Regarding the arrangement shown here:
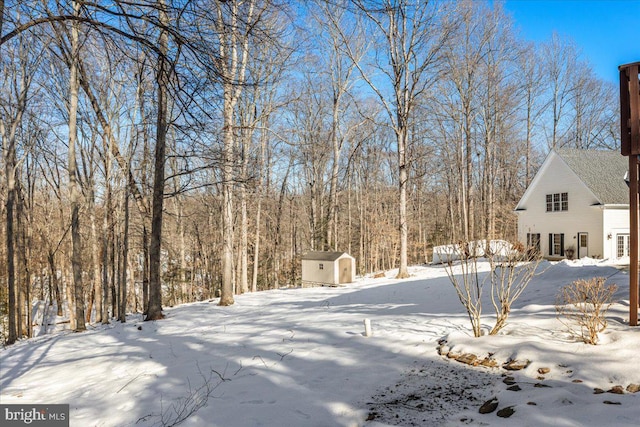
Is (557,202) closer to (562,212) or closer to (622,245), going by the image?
(562,212)

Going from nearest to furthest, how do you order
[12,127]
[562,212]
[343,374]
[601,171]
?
1. [343,374]
2. [12,127]
3. [601,171]
4. [562,212]

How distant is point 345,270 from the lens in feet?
62.0

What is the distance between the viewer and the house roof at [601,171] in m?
19.0

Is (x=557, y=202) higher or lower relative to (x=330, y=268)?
higher

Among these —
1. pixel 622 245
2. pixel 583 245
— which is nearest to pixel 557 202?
pixel 583 245

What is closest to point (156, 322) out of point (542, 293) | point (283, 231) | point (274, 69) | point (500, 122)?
point (542, 293)

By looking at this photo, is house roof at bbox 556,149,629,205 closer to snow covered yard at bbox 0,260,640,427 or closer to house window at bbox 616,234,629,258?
house window at bbox 616,234,629,258

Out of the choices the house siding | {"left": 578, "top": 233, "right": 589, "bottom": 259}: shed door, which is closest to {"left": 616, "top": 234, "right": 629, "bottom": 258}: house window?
the house siding

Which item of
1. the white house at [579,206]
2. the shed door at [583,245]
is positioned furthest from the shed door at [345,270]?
the shed door at [583,245]

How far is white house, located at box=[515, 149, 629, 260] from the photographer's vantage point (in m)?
18.7

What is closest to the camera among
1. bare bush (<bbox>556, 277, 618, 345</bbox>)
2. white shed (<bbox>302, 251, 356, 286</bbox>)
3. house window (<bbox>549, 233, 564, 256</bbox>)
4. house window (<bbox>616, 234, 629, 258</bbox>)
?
bare bush (<bbox>556, 277, 618, 345</bbox>)

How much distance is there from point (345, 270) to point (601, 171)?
47.8ft

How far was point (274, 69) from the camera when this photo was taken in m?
17.3

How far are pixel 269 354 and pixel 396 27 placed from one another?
15.8m
